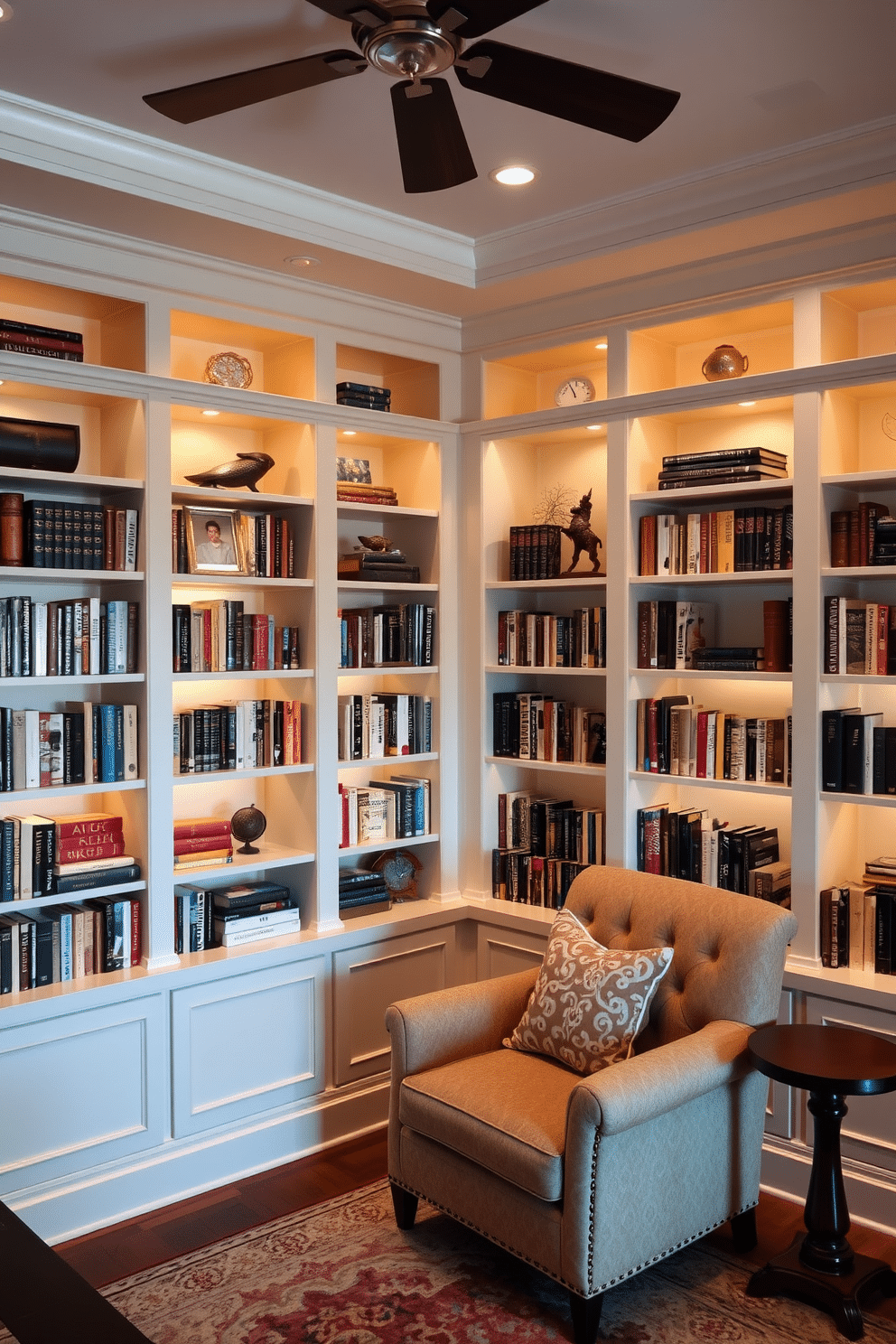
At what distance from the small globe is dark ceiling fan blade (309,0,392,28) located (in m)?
2.44

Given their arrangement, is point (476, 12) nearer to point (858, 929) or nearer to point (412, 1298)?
point (858, 929)

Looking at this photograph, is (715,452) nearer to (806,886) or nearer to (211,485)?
(806,886)

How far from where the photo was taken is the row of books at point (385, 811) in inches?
155

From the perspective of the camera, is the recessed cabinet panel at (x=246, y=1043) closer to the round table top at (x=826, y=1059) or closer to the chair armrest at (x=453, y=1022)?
the chair armrest at (x=453, y=1022)

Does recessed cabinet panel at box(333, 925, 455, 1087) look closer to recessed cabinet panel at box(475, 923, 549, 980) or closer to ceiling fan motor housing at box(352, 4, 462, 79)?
recessed cabinet panel at box(475, 923, 549, 980)

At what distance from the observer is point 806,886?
3260 millimetres

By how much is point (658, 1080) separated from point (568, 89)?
84.4 inches

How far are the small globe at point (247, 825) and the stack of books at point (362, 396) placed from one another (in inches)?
55.9

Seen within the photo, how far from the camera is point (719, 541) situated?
137 inches

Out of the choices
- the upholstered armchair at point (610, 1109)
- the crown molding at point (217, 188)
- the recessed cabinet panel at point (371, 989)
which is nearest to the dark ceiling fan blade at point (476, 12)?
the crown molding at point (217, 188)

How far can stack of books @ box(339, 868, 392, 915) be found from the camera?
386 cm

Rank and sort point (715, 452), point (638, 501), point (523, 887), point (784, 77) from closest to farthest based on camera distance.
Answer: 1. point (784, 77)
2. point (715, 452)
3. point (638, 501)
4. point (523, 887)

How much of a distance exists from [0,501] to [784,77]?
2264 millimetres

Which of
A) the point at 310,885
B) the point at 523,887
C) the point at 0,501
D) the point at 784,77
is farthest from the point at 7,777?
the point at 784,77
